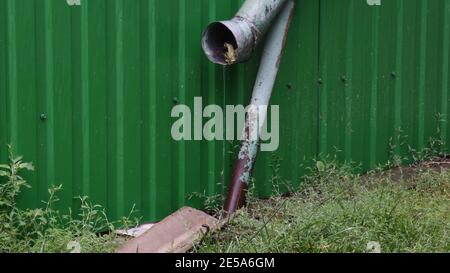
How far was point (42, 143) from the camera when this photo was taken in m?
4.39

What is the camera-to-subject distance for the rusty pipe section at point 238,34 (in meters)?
4.88

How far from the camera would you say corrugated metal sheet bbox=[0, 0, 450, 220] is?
4363 millimetres

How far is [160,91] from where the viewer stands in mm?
4926

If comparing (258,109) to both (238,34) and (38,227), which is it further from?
(38,227)

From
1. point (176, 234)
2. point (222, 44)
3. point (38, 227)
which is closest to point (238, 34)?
point (222, 44)

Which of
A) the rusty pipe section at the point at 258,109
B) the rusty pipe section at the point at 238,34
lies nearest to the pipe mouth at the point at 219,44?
the rusty pipe section at the point at 238,34

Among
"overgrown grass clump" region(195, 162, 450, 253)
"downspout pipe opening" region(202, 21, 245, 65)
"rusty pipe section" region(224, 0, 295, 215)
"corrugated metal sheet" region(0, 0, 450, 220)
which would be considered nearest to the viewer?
"overgrown grass clump" region(195, 162, 450, 253)

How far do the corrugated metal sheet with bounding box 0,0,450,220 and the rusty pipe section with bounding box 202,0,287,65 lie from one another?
0.59 feet

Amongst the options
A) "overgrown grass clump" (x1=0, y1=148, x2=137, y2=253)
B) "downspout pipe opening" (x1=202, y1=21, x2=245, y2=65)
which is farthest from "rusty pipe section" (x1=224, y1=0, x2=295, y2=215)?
"overgrown grass clump" (x1=0, y1=148, x2=137, y2=253)

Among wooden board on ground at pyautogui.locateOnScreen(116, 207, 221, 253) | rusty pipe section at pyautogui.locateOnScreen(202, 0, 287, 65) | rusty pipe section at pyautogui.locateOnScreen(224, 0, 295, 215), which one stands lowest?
wooden board on ground at pyautogui.locateOnScreen(116, 207, 221, 253)

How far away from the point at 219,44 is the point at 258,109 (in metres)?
0.54

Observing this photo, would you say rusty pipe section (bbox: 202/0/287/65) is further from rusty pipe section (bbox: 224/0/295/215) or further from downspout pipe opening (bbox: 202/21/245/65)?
rusty pipe section (bbox: 224/0/295/215)
